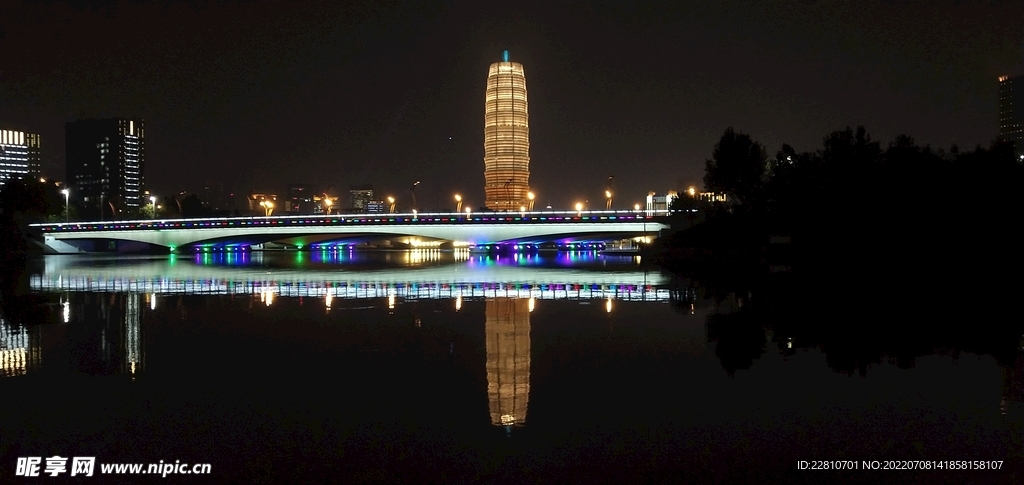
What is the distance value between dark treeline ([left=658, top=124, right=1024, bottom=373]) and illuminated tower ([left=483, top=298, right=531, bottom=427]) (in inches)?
143

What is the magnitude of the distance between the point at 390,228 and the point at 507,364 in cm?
9766

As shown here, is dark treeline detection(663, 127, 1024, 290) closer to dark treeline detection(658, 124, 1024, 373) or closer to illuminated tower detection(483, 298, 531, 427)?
dark treeline detection(658, 124, 1024, 373)

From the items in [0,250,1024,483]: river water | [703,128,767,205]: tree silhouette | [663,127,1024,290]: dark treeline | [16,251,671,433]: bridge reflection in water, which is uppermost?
[703,128,767,205]: tree silhouette

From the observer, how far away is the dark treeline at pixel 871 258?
706 inches

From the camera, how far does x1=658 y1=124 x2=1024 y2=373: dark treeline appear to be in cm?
1794

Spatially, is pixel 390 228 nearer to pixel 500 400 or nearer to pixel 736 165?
pixel 736 165

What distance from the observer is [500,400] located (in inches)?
464

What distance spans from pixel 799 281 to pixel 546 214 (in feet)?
241

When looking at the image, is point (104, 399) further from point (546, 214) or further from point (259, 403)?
point (546, 214)

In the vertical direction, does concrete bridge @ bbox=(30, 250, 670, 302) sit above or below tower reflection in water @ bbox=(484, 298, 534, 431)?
above

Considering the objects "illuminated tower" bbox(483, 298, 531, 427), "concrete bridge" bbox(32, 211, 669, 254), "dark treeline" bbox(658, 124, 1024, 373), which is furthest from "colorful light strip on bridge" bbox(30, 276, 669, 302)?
"concrete bridge" bbox(32, 211, 669, 254)

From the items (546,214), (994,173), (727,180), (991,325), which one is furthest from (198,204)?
(991,325)

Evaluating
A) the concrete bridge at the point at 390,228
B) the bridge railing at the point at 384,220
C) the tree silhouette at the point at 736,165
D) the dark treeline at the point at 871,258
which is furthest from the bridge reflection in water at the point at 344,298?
the bridge railing at the point at 384,220

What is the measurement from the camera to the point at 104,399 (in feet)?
39.4
